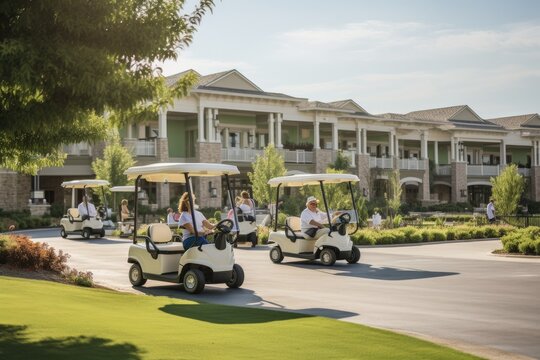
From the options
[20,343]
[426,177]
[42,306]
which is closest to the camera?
[20,343]

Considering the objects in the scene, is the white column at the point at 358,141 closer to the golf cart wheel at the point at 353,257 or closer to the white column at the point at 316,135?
the white column at the point at 316,135

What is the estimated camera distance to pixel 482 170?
6500 cm

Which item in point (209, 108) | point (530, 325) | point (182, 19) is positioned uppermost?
point (209, 108)

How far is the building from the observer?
45.2 m

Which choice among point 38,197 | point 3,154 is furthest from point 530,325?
point 38,197

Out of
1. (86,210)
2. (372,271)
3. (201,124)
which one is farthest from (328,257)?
(201,124)

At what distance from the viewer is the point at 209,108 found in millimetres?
46500

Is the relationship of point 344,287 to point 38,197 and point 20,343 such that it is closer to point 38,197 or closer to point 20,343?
point 20,343

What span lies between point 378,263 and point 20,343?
1296 centimetres

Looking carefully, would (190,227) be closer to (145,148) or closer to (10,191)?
(145,148)

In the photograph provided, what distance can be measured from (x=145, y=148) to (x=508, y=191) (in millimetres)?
21361

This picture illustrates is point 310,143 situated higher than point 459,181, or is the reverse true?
point 310,143

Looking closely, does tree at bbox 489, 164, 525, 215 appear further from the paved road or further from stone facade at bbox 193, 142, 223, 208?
the paved road

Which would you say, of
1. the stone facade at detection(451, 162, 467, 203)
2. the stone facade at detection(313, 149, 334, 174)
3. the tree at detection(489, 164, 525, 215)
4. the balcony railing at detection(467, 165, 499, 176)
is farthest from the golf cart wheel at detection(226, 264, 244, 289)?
the balcony railing at detection(467, 165, 499, 176)
